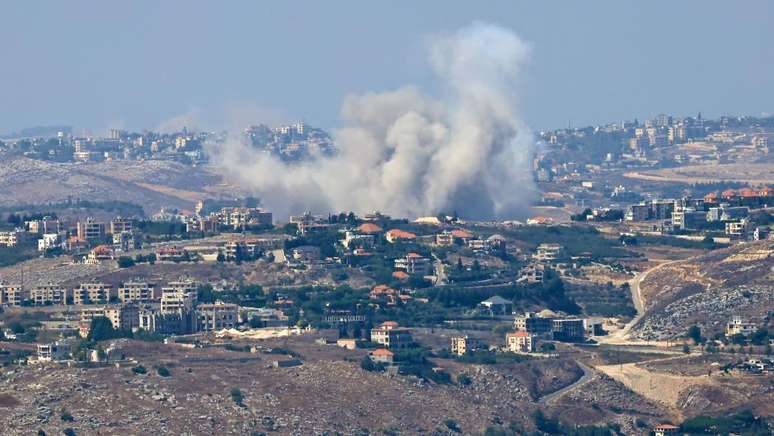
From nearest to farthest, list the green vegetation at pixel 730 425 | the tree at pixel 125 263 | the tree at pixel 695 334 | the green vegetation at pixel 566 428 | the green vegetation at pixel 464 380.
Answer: the green vegetation at pixel 730 425
the green vegetation at pixel 566 428
the green vegetation at pixel 464 380
the tree at pixel 695 334
the tree at pixel 125 263

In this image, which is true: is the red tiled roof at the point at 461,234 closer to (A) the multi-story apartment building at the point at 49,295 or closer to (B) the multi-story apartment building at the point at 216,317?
(A) the multi-story apartment building at the point at 49,295

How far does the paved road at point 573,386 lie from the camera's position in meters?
91.1

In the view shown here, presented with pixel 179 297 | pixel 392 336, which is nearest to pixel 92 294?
pixel 179 297

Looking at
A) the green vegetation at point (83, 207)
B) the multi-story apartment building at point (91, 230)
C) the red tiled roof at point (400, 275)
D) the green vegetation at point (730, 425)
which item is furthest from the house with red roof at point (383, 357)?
the green vegetation at point (83, 207)

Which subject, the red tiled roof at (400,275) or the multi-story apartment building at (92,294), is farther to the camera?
the red tiled roof at (400,275)

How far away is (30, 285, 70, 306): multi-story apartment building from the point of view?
109000 millimetres

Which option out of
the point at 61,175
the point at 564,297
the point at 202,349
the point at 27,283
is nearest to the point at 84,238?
the point at 27,283

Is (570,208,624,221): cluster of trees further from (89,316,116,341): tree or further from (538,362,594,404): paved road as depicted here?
(89,316,116,341): tree

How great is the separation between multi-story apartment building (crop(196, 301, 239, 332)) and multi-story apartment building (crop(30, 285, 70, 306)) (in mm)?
8331

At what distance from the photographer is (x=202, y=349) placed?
9344 cm

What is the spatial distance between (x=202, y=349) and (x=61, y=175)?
320ft

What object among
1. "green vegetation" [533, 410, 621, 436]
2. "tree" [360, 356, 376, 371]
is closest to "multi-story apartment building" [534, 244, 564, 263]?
"tree" [360, 356, 376, 371]

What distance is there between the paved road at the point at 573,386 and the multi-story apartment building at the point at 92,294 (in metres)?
21.7

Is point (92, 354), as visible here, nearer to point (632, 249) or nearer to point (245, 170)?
point (632, 249)
